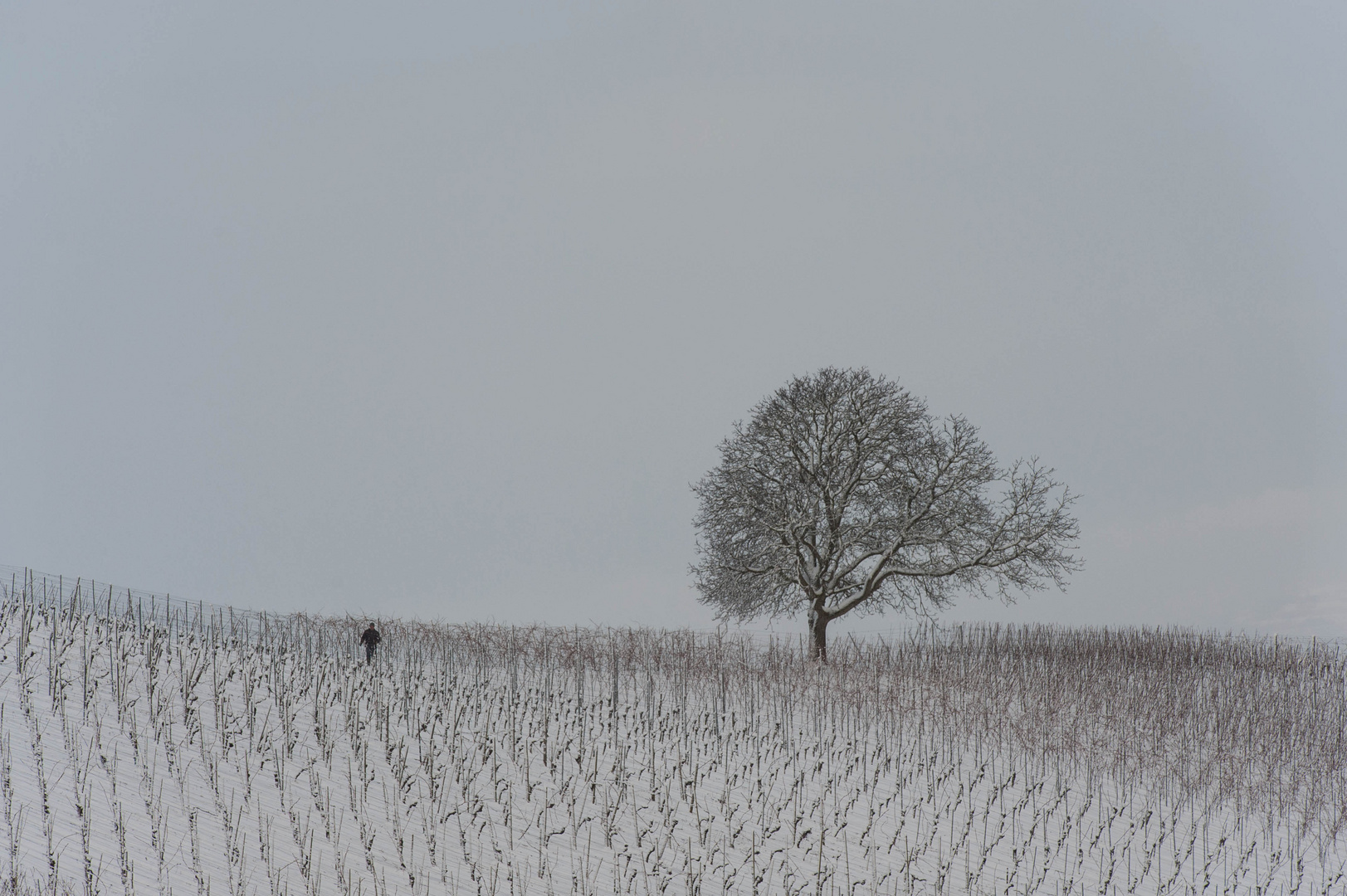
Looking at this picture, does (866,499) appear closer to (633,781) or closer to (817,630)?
(817,630)

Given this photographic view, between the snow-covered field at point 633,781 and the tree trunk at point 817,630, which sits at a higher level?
the tree trunk at point 817,630

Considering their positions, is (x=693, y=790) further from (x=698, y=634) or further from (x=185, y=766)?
(x=698, y=634)

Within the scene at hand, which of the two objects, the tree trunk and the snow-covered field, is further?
the tree trunk

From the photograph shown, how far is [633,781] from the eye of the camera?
11219 millimetres

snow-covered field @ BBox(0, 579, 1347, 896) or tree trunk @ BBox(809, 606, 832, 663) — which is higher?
tree trunk @ BBox(809, 606, 832, 663)

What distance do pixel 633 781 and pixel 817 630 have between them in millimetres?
14478

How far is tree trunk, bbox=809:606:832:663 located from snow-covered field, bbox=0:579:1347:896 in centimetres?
521

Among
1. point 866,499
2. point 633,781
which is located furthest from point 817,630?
point 633,781

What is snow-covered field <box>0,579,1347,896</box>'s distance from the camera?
7.92 m

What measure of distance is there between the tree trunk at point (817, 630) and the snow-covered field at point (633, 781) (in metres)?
5.21

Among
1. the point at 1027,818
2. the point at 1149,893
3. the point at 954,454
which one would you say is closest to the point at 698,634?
the point at 954,454

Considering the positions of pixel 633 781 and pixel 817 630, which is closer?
pixel 633 781

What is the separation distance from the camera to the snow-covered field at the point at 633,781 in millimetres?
7922

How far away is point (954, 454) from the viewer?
2447 cm
